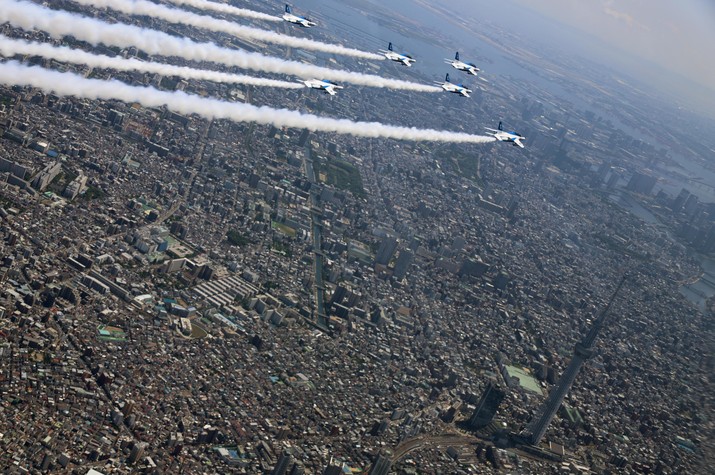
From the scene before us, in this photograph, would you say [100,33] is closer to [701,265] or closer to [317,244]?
[317,244]

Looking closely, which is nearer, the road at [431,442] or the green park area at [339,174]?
the road at [431,442]

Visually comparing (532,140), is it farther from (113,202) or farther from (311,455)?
(311,455)

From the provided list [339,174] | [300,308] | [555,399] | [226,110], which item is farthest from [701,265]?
[300,308]

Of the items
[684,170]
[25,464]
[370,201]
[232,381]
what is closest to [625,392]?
[370,201]

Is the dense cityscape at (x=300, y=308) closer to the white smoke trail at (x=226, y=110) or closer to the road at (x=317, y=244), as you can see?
the road at (x=317, y=244)

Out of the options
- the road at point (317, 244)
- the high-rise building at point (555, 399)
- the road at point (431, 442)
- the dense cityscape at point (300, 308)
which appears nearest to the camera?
the dense cityscape at point (300, 308)

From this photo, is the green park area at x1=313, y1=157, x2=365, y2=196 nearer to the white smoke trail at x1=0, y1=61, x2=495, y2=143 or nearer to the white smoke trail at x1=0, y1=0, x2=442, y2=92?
the white smoke trail at x1=0, y1=61, x2=495, y2=143

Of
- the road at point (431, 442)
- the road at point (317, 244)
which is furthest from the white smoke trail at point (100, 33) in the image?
the road at point (431, 442)

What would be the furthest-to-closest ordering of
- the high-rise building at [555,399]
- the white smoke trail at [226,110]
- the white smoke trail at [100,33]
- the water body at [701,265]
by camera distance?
the water body at [701,265] → the white smoke trail at [226,110] → the high-rise building at [555,399] → the white smoke trail at [100,33]

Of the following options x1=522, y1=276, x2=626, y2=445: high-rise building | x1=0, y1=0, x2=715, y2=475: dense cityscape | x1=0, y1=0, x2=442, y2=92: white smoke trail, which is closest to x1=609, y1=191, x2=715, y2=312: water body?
x1=0, y1=0, x2=715, y2=475: dense cityscape
